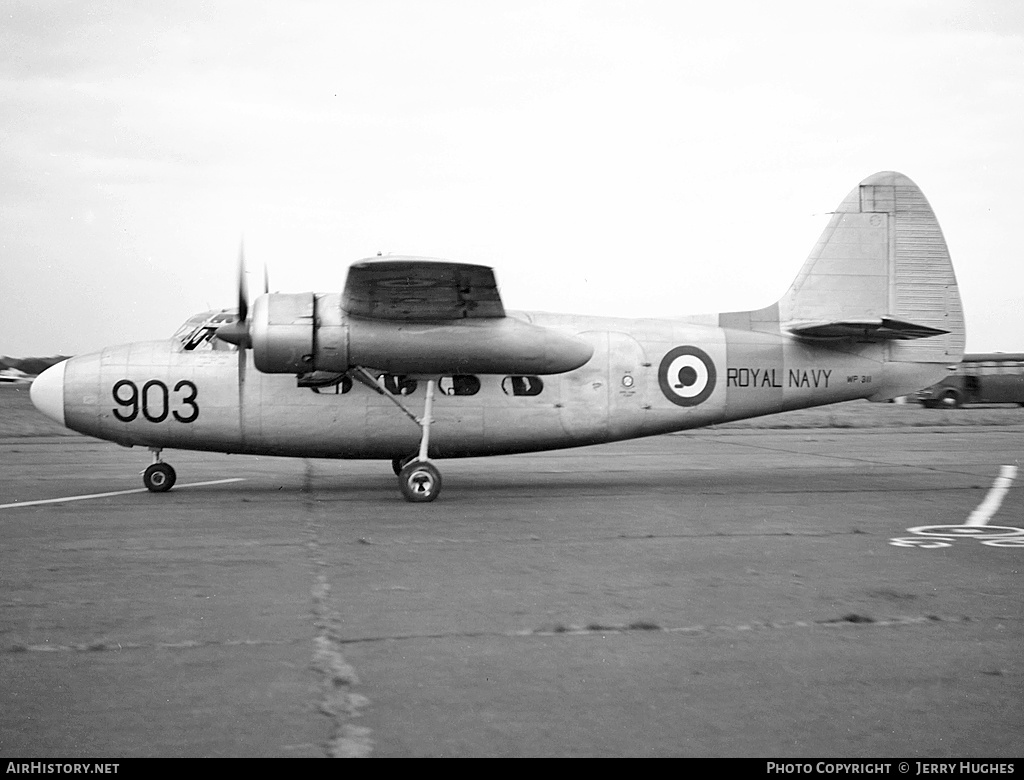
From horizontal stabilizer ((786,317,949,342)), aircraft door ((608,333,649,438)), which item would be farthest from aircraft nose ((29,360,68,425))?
horizontal stabilizer ((786,317,949,342))

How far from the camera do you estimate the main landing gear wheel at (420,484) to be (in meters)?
13.6

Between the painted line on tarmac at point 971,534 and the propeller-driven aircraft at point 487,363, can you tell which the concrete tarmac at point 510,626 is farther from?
the propeller-driven aircraft at point 487,363

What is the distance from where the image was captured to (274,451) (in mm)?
14609

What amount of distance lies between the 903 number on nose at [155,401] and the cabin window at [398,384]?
8.92 feet

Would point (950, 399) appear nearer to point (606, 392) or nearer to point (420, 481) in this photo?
point (606, 392)

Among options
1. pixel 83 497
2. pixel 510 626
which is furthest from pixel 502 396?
pixel 510 626

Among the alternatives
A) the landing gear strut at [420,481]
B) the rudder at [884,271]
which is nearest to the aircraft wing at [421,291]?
the landing gear strut at [420,481]

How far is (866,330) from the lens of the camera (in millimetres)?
15242

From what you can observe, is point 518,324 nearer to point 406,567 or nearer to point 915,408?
point 406,567

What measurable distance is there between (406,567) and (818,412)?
3466 centimetres

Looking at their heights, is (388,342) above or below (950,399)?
above

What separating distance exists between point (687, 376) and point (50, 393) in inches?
374

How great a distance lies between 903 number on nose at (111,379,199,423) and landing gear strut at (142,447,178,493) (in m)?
0.67

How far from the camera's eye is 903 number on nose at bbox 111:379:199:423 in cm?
1429
